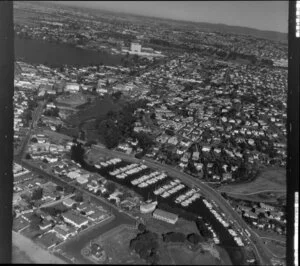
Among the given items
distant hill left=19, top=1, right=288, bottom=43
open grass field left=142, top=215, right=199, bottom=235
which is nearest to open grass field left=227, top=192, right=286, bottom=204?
open grass field left=142, top=215, right=199, bottom=235

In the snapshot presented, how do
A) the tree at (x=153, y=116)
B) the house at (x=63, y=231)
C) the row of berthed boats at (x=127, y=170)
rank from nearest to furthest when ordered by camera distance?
the house at (x=63, y=231)
the row of berthed boats at (x=127, y=170)
the tree at (x=153, y=116)

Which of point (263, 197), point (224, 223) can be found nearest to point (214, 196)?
point (224, 223)

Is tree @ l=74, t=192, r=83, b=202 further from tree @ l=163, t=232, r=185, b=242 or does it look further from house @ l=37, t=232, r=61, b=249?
A: tree @ l=163, t=232, r=185, b=242

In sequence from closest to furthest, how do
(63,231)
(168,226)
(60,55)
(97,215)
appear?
(63,231) < (168,226) < (97,215) < (60,55)

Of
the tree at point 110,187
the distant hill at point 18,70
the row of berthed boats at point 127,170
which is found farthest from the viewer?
the row of berthed boats at point 127,170

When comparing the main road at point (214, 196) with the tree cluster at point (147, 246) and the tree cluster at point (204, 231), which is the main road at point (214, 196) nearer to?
the tree cluster at point (204, 231)

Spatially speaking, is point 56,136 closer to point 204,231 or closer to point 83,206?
point 83,206

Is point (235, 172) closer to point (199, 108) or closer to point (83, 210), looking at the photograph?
point (199, 108)

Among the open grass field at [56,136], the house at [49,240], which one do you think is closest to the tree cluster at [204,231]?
the house at [49,240]
